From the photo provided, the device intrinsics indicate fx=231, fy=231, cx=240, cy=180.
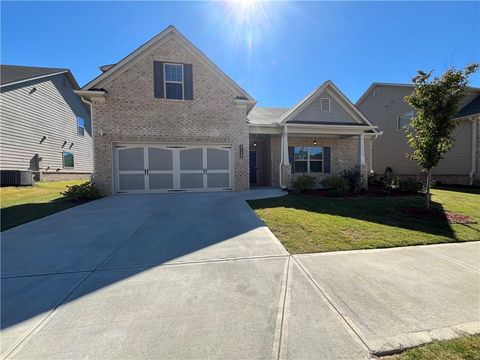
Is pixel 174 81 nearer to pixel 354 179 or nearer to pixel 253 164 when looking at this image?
pixel 253 164

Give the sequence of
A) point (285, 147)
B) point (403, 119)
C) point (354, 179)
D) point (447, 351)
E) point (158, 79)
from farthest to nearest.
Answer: point (403, 119) → point (285, 147) → point (354, 179) → point (158, 79) → point (447, 351)

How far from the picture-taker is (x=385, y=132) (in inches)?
798

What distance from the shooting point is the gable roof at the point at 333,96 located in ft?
40.5

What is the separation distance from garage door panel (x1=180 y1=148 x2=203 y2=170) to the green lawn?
4.39 m

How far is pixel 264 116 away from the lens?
1442cm

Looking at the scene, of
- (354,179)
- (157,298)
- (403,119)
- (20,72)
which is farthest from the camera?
(403,119)

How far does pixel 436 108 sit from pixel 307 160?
750cm

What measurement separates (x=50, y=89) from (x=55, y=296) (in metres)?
21.2

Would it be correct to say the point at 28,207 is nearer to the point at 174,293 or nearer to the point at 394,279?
the point at 174,293

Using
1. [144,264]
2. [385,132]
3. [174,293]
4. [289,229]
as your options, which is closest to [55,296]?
[144,264]

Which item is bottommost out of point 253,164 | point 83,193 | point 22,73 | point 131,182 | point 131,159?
point 83,193

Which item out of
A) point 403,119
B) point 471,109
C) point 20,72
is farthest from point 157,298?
point 20,72

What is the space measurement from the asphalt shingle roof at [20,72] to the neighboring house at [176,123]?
9832 millimetres

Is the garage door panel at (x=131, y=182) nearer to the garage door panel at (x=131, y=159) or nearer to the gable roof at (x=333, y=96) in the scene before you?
the garage door panel at (x=131, y=159)
